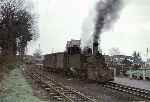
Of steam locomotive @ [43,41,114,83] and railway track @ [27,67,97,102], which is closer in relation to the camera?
railway track @ [27,67,97,102]

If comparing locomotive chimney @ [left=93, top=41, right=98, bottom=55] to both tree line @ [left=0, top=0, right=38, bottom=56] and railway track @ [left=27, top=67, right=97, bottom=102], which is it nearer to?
railway track @ [left=27, top=67, right=97, bottom=102]

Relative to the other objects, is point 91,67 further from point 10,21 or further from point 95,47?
point 10,21

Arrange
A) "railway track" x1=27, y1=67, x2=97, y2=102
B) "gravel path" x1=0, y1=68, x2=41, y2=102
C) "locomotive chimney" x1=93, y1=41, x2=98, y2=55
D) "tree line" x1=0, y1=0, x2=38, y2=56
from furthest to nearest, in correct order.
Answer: "tree line" x1=0, y1=0, x2=38, y2=56, "locomotive chimney" x1=93, y1=41, x2=98, y2=55, "railway track" x1=27, y1=67, x2=97, y2=102, "gravel path" x1=0, y1=68, x2=41, y2=102

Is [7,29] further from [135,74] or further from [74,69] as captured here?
[135,74]

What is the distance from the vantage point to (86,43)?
88.3ft

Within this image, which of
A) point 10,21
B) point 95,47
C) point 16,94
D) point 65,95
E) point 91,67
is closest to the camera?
point 16,94

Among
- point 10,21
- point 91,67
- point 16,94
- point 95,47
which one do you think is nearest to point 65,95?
point 16,94

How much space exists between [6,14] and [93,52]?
18081 millimetres

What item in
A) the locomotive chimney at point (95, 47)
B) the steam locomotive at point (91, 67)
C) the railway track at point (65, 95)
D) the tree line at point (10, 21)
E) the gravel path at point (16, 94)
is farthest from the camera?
the tree line at point (10, 21)

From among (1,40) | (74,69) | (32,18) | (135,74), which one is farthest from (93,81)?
(32,18)

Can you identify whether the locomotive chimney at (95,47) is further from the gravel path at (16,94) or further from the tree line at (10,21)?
the tree line at (10,21)

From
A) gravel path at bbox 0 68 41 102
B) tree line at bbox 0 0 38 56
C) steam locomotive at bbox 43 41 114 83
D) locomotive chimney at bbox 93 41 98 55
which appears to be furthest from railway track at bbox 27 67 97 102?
tree line at bbox 0 0 38 56

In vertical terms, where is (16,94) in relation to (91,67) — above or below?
below

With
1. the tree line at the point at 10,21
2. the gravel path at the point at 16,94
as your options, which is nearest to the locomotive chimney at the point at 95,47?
the gravel path at the point at 16,94
